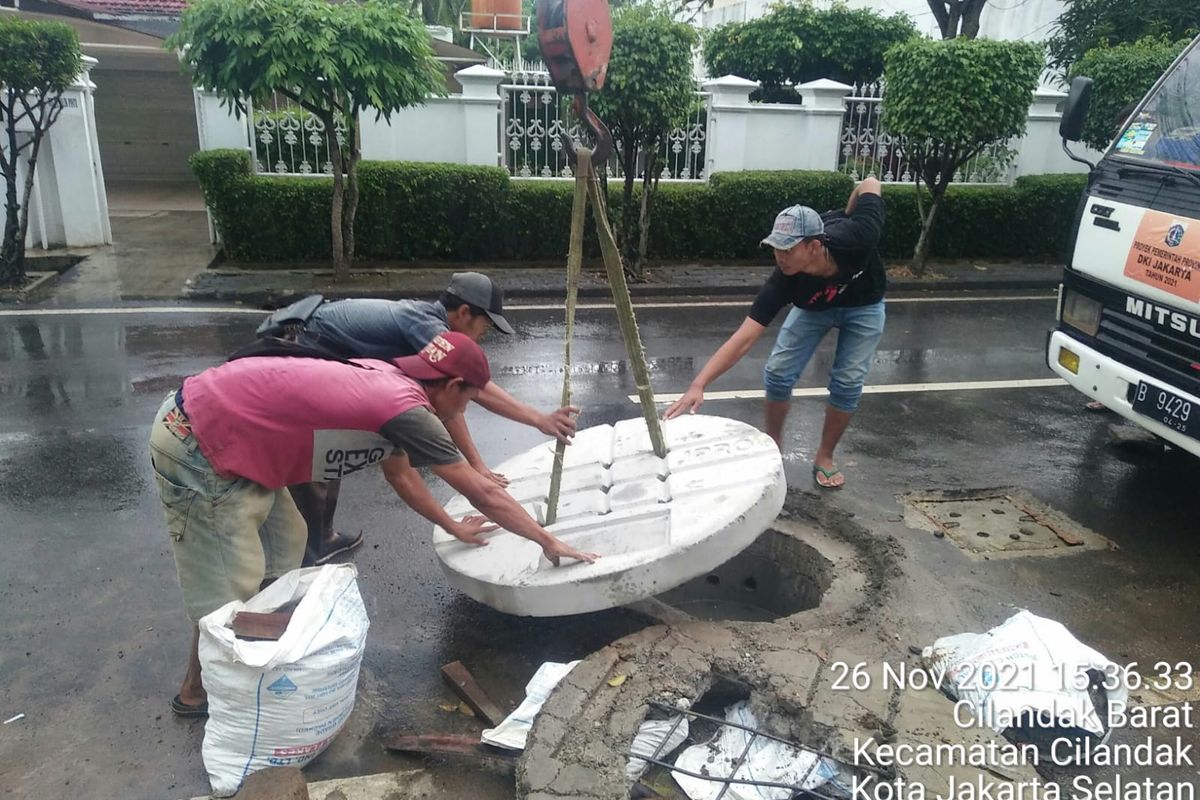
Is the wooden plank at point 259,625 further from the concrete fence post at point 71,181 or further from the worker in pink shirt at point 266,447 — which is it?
the concrete fence post at point 71,181

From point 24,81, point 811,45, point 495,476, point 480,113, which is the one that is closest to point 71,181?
point 24,81

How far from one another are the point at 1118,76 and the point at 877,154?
3.01 meters

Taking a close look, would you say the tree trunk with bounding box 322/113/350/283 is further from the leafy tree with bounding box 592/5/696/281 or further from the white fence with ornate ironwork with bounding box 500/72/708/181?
the leafy tree with bounding box 592/5/696/281

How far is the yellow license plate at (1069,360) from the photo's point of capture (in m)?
4.67

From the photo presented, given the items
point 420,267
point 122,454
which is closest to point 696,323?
point 420,267

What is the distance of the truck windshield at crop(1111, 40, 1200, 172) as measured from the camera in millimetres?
4344

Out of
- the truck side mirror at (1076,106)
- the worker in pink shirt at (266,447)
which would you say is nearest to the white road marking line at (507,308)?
the truck side mirror at (1076,106)

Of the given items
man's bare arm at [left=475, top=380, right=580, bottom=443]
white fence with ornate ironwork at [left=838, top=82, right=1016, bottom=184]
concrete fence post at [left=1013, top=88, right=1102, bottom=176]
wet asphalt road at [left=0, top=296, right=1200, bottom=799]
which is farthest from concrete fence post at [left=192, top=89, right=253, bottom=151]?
concrete fence post at [left=1013, top=88, right=1102, bottom=176]

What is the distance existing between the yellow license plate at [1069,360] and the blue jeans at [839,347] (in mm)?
1027

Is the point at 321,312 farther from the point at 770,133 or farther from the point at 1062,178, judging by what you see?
the point at 1062,178

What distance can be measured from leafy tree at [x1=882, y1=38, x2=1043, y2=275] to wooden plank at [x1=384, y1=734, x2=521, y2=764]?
8.90 metres

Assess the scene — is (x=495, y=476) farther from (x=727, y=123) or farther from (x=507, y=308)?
(x=727, y=123)

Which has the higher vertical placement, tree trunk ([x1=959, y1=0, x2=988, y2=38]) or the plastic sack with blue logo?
tree trunk ([x1=959, y1=0, x2=988, y2=38])

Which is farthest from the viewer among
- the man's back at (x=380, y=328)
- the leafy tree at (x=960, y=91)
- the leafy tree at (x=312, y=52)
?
the leafy tree at (x=960, y=91)
